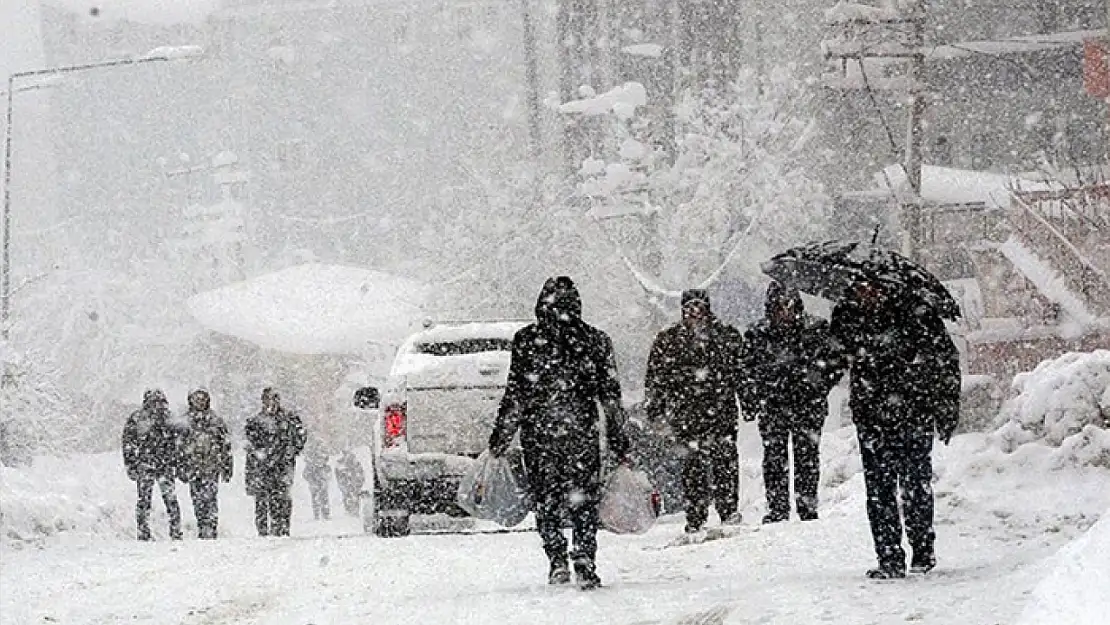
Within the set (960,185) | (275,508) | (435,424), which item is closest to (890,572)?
(435,424)

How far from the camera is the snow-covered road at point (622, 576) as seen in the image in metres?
8.56

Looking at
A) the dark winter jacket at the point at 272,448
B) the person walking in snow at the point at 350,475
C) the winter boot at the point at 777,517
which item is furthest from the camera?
the person walking in snow at the point at 350,475

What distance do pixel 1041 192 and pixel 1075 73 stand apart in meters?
19.6

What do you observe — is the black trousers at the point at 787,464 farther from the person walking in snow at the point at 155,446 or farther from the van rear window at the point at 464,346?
the person walking in snow at the point at 155,446

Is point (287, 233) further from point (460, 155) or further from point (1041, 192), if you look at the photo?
point (1041, 192)

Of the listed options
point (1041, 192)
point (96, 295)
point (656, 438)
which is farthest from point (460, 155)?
point (656, 438)

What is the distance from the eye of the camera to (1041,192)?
24359 millimetres

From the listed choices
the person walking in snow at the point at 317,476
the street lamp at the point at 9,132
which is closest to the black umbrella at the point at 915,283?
the street lamp at the point at 9,132

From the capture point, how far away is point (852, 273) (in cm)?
946

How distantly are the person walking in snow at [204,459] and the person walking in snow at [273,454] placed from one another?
336mm

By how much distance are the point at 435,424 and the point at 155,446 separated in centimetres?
563

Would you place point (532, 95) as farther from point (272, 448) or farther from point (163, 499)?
point (272, 448)

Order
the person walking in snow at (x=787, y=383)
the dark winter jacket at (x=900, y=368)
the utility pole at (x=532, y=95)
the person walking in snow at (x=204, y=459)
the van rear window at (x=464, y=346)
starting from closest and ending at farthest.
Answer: the dark winter jacket at (x=900, y=368) < the person walking in snow at (x=787, y=383) < the van rear window at (x=464, y=346) < the person walking in snow at (x=204, y=459) < the utility pole at (x=532, y=95)

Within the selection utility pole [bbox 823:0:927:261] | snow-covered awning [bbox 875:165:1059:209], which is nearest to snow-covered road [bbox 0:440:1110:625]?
utility pole [bbox 823:0:927:261]
